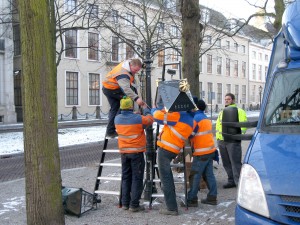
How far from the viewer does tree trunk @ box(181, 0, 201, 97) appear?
9.20 meters

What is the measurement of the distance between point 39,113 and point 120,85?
1.94 meters

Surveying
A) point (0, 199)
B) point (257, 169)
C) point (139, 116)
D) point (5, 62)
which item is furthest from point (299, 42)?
point (5, 62)

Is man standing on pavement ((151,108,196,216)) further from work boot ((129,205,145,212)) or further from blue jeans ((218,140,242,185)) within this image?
blue jeans ((218,140,242,185))

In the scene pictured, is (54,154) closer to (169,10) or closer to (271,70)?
(271,70)

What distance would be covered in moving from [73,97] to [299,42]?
3785 centimetres

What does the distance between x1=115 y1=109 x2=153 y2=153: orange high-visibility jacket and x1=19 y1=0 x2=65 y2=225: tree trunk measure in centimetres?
161

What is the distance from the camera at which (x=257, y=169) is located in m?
3.60

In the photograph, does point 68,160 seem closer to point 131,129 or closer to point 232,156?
point 232,156

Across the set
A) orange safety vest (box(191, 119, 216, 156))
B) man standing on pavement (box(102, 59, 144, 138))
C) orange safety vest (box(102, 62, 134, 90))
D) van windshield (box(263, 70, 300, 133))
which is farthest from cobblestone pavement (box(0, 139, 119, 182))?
van windshield (box(263, 70, 300, 133))

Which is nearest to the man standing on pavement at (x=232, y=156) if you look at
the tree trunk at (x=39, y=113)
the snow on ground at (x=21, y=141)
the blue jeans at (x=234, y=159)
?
the blue jeans at (x=234, y=159)

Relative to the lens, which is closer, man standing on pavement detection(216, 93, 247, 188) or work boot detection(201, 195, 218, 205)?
work boot detection(201, 195, 218, 205)

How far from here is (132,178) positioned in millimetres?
6234

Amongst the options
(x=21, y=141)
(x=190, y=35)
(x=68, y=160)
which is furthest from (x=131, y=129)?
(x=21, y=141)

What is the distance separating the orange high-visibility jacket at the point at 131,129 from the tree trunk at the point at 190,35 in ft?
11.6
